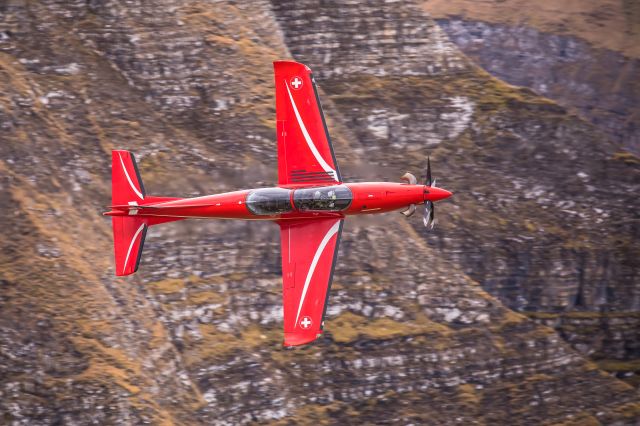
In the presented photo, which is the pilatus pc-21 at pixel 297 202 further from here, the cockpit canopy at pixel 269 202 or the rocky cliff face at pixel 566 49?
the rocky cliff face at pixel 566 49

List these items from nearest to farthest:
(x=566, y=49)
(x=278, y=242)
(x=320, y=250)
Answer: (x=320, y=250)
(x=278, y=242)
(x=566, y=49)

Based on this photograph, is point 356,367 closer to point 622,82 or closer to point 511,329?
point 511,329

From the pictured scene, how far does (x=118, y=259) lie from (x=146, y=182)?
6338mm

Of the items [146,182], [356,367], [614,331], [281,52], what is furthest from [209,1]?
[614,331]

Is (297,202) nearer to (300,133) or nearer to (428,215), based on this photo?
(300,133)

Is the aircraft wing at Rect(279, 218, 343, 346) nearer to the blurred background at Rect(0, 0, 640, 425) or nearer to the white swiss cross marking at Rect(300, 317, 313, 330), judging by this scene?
the white swiss cross marking at Rect(300, 317, 313, 330)

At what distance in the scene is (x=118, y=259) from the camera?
31484 millimetres

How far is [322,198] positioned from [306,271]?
2216 mm

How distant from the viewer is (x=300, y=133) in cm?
3172

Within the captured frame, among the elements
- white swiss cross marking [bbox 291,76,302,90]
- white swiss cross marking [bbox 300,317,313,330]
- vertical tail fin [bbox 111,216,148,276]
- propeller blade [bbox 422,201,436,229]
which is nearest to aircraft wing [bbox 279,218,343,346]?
white swiss cross marking [bbox 300,317,313,330]

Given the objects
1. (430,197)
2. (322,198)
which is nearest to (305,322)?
(322,198)

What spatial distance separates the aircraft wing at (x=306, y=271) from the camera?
30.3 meters

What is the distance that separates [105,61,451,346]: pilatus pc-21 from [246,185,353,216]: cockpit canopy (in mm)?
30

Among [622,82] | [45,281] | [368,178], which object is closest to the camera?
[45,281]
